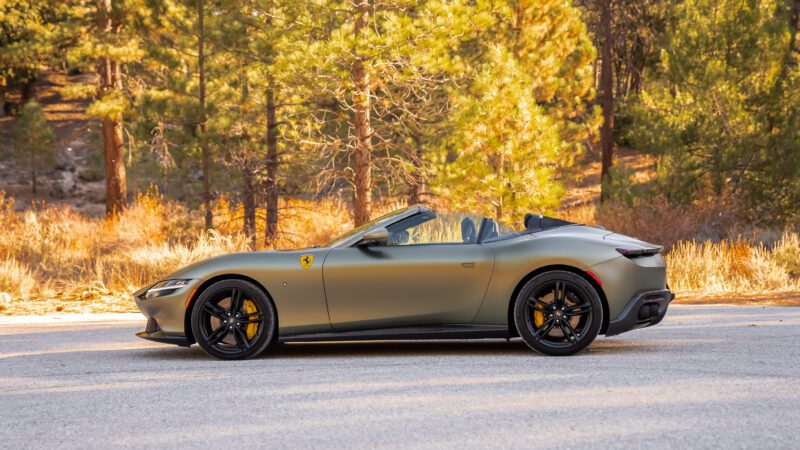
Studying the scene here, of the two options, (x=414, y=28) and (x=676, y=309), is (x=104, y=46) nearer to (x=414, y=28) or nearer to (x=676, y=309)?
(x=414, y=28)

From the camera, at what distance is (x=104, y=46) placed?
2684 cm

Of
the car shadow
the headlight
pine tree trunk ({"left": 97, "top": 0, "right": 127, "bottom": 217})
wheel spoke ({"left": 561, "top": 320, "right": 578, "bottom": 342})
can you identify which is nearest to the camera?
wheel spoke ({"left": 561, "top": 320, "right": 578, "bottom": 342})

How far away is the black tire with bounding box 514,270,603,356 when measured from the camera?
26.6ft

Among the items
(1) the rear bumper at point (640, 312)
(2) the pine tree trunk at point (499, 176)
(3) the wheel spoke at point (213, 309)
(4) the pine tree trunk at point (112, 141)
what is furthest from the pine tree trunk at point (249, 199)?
(1) the rear bumper at point (640, 312)

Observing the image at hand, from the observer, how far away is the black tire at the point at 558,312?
319 inches

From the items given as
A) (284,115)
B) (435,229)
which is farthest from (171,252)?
(435,229)

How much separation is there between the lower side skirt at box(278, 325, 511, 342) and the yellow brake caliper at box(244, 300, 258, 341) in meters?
0.23

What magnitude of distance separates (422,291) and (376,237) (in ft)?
1.87

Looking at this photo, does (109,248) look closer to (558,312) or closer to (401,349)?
(401,349)

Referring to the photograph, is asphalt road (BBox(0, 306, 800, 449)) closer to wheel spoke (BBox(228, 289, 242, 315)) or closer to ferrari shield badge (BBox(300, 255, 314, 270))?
wheel spoke (BBox(228, 289, 242, 315))

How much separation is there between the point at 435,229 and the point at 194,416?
2942mm

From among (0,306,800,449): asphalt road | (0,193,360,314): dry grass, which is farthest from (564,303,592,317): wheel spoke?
(0,193,360,314): dry grass

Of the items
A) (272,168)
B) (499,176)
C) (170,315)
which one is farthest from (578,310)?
(272,168)

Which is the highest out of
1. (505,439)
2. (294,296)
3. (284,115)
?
(284,115)
